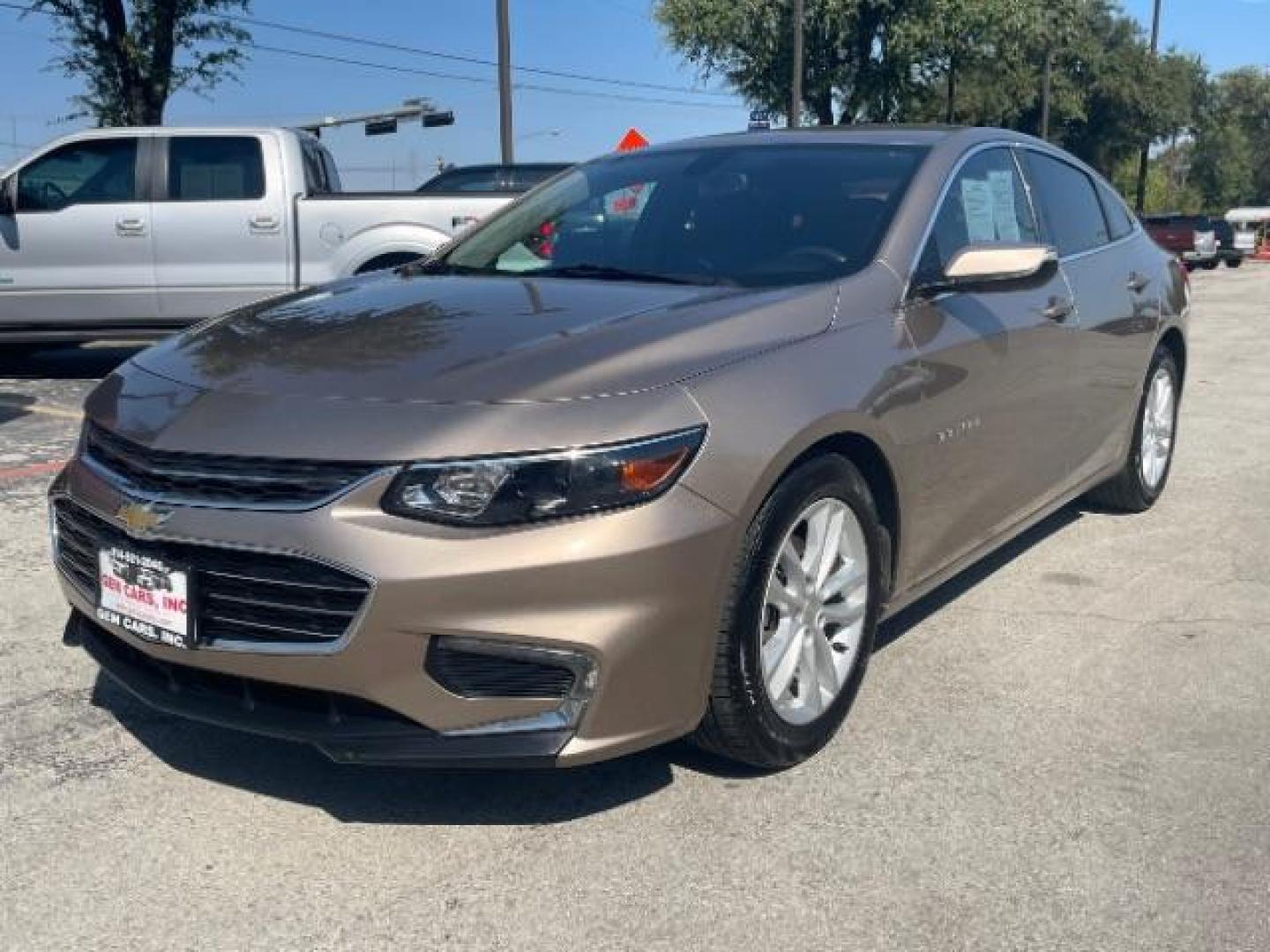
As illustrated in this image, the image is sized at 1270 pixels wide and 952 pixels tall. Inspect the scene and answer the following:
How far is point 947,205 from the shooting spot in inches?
157

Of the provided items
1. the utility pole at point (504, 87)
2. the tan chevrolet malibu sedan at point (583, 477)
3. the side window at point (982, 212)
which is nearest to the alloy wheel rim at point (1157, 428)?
the side window at point (982, 212)

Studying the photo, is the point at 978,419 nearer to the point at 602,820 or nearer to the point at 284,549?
the point at 602,820

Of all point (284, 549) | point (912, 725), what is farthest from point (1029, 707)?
point (284, 549)

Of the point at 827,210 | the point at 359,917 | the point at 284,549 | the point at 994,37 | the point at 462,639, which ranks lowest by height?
the point at 359,917

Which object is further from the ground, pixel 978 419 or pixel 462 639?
pixel 978 419

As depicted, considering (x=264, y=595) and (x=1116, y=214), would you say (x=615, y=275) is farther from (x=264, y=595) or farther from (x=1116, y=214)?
(x=1116, y=214)

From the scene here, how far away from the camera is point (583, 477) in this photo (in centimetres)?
267

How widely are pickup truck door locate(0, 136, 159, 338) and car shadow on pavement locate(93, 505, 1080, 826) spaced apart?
22.9 ft

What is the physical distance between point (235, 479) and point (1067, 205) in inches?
142

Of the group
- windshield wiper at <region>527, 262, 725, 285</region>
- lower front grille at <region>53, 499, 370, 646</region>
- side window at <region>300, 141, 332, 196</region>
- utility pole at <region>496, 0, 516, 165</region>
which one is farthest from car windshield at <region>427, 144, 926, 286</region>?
utility pole at <region>496, 0, 516, 165</region>

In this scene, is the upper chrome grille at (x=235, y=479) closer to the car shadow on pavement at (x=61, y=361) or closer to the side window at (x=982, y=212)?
the side window at (x=982, y=212)

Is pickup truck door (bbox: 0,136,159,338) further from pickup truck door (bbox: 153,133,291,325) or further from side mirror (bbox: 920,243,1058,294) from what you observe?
side mirror (bbox: 920,243,1058,294)

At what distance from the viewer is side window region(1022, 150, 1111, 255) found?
4832 millimetres

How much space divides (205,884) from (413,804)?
518 millimetres
